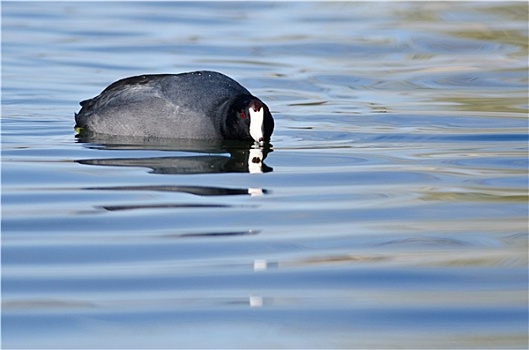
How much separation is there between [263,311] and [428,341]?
603 millimetres

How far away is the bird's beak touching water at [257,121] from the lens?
7.98 meters

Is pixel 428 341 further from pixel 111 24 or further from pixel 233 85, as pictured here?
pixel 111 24

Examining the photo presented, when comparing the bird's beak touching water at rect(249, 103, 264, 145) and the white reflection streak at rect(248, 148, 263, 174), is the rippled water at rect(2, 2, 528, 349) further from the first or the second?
the bird's beak touching water at rect(249, 103, 264, 145)

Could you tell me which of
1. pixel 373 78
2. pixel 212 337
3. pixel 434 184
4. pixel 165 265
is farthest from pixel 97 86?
pixel 212 337

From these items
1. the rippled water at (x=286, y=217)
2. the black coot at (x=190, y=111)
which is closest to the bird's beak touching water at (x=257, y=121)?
the black coot at (x=190, y=111)

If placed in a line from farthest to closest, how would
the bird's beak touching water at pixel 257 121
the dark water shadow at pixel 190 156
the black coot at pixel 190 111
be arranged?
the black coot at pixel 190 111, the bird's beak touching water at pixel 257 121, the dark water shadow at pixel 190 156

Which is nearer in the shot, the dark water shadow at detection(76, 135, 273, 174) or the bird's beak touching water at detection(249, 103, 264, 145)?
the dark water shadow at detection(76, 135, 273, 174)

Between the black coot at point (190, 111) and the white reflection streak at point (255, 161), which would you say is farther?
the black coot at point (190, 111)

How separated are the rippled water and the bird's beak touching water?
0.16 m

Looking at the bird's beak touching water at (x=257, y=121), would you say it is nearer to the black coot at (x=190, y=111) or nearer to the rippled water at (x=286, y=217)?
the black coot at (x=190, y=111)

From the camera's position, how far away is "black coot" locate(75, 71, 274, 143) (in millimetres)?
8117

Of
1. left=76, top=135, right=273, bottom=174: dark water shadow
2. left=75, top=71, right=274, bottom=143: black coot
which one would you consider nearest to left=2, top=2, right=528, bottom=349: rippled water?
left=76, top=135, right=273, bottom=174: dark water shadow

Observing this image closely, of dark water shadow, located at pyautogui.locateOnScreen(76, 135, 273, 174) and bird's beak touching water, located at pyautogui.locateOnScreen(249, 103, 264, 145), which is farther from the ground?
bird's beak touching water, located at pyautogui.locateOnScreen(249, 103, 264, 145)

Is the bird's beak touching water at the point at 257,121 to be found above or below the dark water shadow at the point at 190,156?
above
